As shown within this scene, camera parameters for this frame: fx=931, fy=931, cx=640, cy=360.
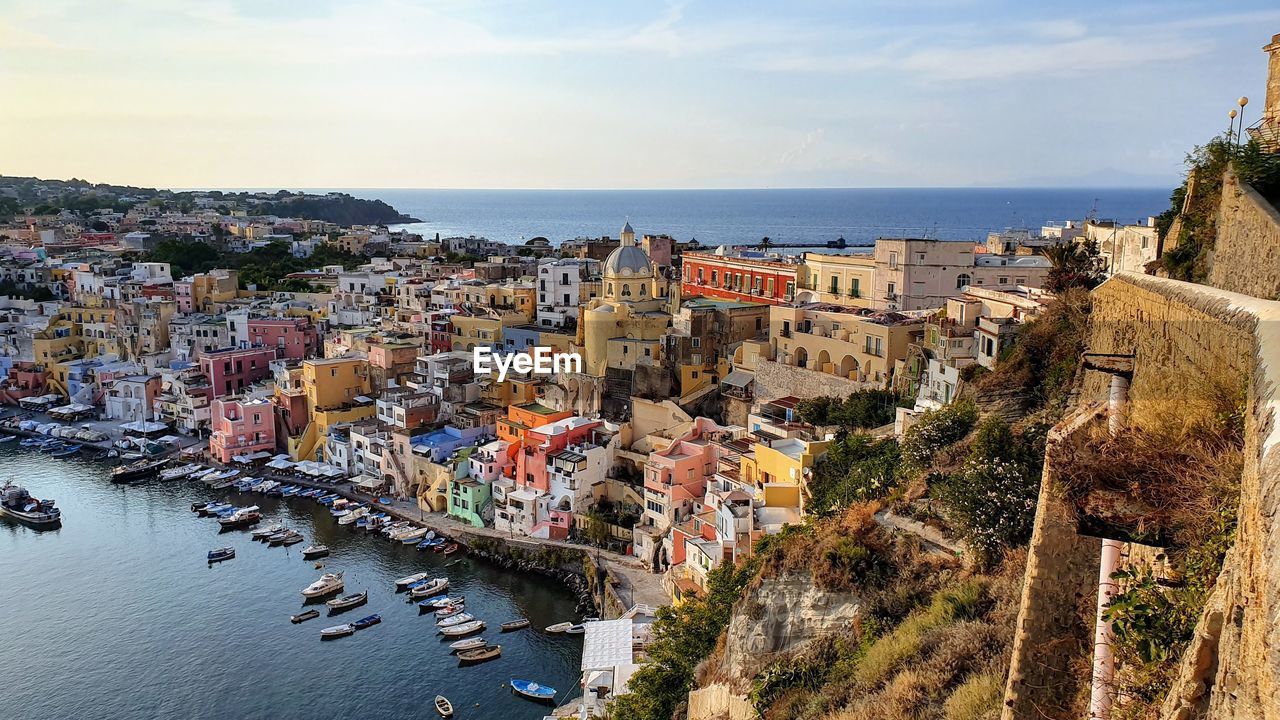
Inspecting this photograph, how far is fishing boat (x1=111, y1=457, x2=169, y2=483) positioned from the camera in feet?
83.7

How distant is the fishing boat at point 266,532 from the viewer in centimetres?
2130

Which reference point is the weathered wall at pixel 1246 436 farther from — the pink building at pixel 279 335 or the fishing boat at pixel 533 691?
the pink building at pixel 279 335

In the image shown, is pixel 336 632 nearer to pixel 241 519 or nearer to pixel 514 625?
pixel 514 625

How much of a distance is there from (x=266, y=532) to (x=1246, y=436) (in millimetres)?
21408

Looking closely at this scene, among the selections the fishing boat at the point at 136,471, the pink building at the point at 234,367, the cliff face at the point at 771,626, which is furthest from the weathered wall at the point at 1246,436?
the pink building at the point at 234,367

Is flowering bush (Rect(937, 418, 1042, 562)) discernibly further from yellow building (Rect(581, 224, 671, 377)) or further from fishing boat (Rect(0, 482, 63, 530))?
fishing boat (Rect(0, 482, 63, 530))

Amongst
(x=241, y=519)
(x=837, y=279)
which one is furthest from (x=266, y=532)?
(x=837, y=279)

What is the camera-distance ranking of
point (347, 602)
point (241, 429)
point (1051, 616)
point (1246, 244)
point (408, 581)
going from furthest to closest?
point (241, 429) < point (408, 581) < point (347, 602) < point (1246, 244) < point (1051, 616)

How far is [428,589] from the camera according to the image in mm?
18359

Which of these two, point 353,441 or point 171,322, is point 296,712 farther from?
point 171,322

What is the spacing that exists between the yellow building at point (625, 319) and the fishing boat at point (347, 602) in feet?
26.2

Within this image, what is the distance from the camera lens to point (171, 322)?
35.4 meters

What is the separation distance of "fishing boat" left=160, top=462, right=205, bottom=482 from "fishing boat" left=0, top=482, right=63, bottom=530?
9.60 ft

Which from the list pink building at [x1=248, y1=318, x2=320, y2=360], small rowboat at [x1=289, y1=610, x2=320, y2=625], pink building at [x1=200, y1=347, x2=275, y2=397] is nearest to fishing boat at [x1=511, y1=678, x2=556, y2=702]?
small rowboat at [x1=289, y1=610, x2=320, y2=625]
